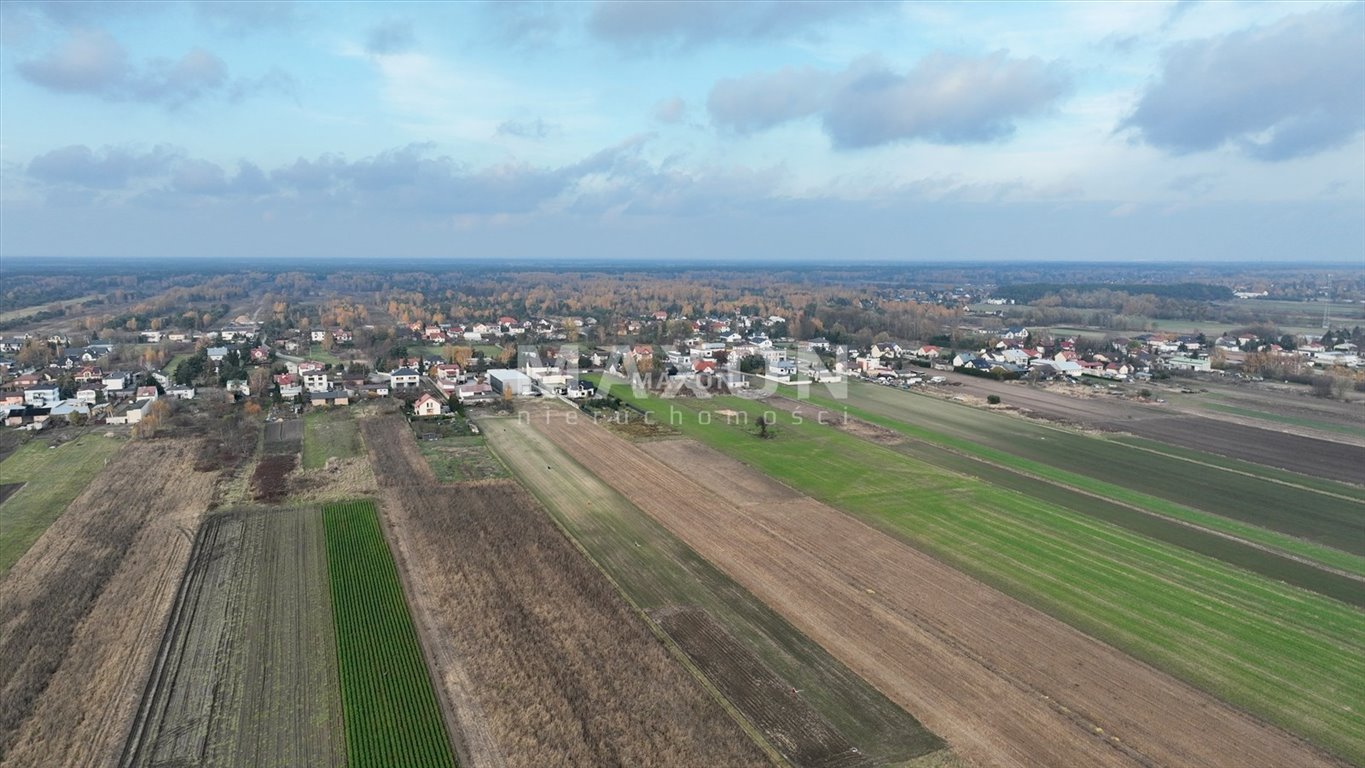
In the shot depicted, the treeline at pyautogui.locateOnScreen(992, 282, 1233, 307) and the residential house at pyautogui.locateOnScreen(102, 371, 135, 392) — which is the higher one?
the treeline at pyautogui.locateOnScreen(992, 282, 1233, 307)

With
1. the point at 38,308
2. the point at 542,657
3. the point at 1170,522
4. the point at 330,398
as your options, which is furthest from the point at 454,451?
the point at 38,308

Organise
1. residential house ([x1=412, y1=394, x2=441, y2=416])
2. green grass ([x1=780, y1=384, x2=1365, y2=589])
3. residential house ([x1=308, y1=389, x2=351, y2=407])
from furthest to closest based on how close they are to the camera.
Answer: residential house ([x1=308, y1=389, x2=351, y2=407]), residential house ([x1=412, y1=394, x2=441, y2=416]), green grass ([x1=780, y1=384, x2=1365, y2=589])

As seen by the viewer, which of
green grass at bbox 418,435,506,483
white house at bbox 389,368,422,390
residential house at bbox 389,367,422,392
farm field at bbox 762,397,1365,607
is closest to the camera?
farm field at bbox 762,397,1365,607

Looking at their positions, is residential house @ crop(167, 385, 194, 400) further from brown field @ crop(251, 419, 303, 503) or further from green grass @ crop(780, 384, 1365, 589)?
→ green grass @ crop(780, 384, 1365, 589)

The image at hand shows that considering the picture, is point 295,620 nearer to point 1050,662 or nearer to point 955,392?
point 1050,662

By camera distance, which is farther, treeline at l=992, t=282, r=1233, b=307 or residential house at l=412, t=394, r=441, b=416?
treeline at l=992, t=282, r=1233, b=307

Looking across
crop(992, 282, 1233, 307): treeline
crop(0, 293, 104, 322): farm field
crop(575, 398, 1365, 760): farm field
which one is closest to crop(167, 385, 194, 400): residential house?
crop(575, 398, 1365, 760): farm field

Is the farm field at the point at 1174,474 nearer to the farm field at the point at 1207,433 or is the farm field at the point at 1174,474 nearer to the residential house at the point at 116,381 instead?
the farm field at the point at 1207,433
